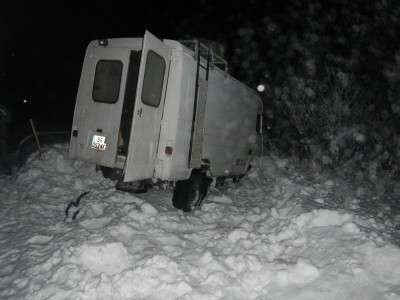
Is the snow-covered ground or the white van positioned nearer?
the snow-covered ground

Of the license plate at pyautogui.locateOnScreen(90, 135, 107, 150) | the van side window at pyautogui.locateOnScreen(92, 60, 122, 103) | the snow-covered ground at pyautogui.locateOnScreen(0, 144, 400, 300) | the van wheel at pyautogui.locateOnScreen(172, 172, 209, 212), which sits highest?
the van side window at pyautogui.locateOnScreen(92, 60, 122, 103)

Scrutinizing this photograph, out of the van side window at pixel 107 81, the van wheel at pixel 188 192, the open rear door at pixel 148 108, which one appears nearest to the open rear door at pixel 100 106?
the van side window at pixel 107 81

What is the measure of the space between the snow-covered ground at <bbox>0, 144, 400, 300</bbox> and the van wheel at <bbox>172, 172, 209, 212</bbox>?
7.1 inches

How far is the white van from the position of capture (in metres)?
5.55

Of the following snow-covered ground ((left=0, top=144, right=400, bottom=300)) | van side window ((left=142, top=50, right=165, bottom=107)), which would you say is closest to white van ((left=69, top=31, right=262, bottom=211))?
van side window ((left=142, top=50, right=165, bottom=107))

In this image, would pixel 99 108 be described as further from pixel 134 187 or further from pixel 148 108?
pixel 134 187

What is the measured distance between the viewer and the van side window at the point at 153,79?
549 centimetres

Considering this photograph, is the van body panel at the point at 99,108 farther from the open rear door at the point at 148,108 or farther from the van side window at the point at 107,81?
the open rear door at the point at 148,108

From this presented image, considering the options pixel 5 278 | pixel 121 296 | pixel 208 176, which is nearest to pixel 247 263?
pixel 121 296

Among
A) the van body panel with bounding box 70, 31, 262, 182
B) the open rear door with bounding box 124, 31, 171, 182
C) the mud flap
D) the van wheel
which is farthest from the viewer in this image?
the van wheel

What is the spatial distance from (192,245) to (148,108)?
2358mm

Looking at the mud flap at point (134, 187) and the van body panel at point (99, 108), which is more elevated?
the van body panel at point (99, 108)

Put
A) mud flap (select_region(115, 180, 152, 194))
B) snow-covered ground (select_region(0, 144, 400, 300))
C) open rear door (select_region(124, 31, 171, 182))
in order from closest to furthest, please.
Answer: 1. snow-covered ground (select_region(0, 144, 400, 300))
2. open rear door (select_region(124, 31, 171, 182))
3. mud flap (select_region(115, 180, 152, 194))

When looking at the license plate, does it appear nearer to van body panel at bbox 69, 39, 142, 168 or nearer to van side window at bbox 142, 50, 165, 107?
van body panel at bbox 69, 39, 142, 168
